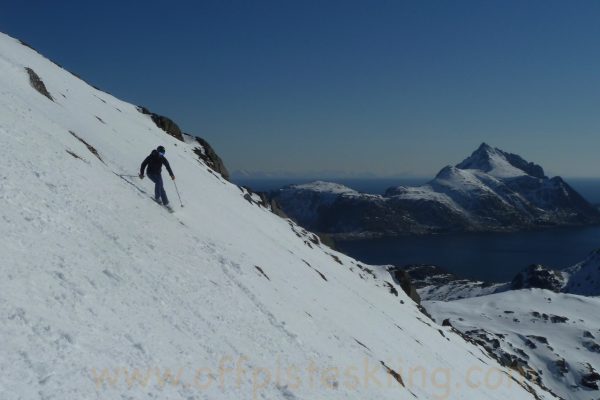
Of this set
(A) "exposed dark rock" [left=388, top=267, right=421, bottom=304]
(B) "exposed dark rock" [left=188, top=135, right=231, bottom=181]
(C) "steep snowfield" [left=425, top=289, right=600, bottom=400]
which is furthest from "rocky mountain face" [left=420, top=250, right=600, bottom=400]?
(B) "exposed dark rock" [left=188, top=135, right=231, bottom=181]

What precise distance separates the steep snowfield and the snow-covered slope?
6383 centimetres

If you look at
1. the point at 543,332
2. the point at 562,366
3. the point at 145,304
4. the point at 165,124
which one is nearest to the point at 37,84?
the point at 145,304

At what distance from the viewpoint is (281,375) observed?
1304 centimetres

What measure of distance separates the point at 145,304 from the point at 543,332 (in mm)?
129682

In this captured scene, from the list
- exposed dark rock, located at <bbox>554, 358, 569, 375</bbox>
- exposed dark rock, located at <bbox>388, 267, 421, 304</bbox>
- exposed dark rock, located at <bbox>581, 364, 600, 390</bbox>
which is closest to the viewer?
exposed dark rock, located at <bbox>388, 267, 421, 304</bbox>

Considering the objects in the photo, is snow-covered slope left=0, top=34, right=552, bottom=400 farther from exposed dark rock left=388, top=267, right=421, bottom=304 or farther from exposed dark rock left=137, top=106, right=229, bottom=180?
exposed dark rock left=388, top=267, right=421, bottom=304

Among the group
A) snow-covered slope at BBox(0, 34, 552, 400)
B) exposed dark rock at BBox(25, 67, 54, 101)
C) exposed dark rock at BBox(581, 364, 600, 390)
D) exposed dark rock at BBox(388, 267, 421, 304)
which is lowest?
exposed dark rock at BBox(581, 364, 600, 390)

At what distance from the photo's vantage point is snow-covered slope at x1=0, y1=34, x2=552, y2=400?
9.02m

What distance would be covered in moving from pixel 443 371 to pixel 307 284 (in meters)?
8.99

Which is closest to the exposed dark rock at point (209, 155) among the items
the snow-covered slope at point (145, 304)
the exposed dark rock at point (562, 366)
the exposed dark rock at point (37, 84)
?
the exposed dark rock at point (37, 84)

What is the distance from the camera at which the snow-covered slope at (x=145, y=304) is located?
29.6 ft

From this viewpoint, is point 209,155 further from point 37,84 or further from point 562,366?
point 562,366

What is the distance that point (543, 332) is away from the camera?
11875 cm

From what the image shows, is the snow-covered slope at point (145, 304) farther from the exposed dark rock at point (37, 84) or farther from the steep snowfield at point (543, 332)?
the steep snowfield at point (543, 332)
